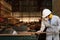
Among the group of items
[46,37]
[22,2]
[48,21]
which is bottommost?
[46,37]

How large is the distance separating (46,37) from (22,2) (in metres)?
5.77

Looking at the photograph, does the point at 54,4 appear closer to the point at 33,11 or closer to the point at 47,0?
the point at 47,0

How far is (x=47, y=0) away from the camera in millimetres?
12398

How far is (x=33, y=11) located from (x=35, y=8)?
0.24 metres

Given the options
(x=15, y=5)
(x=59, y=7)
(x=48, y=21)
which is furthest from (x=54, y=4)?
(x=15, y=5)

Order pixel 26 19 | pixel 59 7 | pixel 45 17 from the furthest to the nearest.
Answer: pixel 26 19, pixel 59 7, pixel 45 17

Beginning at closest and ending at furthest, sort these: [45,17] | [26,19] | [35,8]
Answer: [45,17] → [26,19] → [35,8]

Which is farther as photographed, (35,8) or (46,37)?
(35,8)

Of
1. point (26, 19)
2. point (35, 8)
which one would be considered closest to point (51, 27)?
point (26, 19)

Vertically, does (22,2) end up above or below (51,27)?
above

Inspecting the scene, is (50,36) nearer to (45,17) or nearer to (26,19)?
(45,17)

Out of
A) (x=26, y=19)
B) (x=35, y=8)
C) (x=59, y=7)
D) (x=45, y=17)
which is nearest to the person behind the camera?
(x=45, y=17)

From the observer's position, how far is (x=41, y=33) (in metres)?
6.88

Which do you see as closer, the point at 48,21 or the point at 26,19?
the point at 48,21
